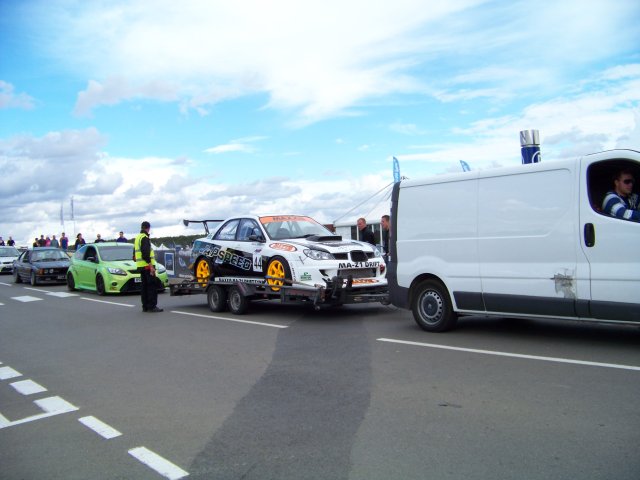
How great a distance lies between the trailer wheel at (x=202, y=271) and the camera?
498 inches

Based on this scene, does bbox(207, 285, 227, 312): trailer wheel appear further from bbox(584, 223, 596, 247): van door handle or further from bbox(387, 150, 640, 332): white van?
bbox(584, 223, 596, 247): van door handle

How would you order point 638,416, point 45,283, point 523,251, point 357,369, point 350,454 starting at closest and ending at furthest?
point 350,454 < point 638,416 < point 357,369 < point 523,251 < point 45,283

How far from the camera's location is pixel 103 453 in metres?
4.33

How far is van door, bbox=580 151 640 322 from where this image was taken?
6586mm

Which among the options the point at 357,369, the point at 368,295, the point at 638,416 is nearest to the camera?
the point at 638,416

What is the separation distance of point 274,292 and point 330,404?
558cm

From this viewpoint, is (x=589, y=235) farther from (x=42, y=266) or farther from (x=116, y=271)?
(x=42, y=266)

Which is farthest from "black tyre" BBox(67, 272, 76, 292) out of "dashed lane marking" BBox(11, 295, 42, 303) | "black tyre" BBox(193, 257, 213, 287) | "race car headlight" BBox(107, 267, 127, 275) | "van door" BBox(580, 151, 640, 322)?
"van door" BBox(580, 151, 640, 322)

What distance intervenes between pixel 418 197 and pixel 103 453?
5.81 metres

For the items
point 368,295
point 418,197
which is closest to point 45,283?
point 368,295

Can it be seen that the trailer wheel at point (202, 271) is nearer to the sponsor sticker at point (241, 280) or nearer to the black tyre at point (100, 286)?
the sponsor sticker at point (241, 280)

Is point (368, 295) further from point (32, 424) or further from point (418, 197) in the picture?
point (32, 424)

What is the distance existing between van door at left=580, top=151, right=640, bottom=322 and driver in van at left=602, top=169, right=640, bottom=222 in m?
0.07

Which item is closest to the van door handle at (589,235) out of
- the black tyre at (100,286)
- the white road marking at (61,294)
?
the black tyre at (100,286)
